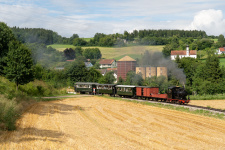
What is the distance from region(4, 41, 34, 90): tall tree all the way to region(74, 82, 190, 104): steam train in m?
18.9

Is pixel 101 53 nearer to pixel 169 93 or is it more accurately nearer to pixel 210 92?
pixel 210 92

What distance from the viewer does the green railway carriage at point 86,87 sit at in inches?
Result: 2463

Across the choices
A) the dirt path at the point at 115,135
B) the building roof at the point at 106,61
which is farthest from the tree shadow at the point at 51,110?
the building roof at the point at 106,61

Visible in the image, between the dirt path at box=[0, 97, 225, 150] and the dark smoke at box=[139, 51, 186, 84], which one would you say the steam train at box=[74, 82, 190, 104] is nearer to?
the dirt path at box=[0, 97, 225, 150]

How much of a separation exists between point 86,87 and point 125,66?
3246 cm

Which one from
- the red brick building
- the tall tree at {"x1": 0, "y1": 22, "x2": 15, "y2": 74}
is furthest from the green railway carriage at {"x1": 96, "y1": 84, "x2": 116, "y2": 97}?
the red brick building

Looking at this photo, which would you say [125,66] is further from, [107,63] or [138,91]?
[138,91]

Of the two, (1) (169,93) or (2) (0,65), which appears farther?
(2) (0,65)

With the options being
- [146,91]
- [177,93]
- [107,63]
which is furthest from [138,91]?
[107,63]

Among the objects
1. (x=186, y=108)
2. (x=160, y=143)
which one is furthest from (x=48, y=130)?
(x=186, y=108)

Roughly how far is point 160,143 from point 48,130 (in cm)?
865

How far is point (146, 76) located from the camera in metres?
88.8

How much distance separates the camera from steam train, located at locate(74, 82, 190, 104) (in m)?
38.3

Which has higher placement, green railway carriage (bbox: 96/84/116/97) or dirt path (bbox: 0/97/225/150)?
green railway carriage (bbox: 96/84/116/97)
